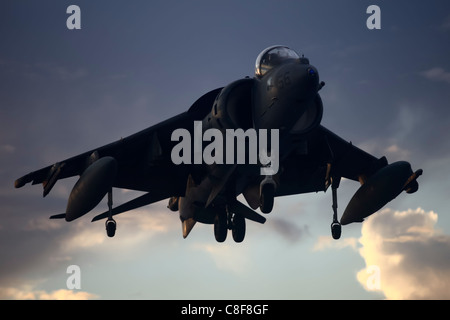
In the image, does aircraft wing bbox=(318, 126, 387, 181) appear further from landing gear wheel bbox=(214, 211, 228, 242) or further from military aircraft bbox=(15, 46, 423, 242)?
landing gear wheel bbox=(214, 211, 228, 242)

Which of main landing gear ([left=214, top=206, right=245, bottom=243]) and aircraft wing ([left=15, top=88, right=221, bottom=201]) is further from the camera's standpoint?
main landing gear ([left=214, top=206, right=245, bottom=243])

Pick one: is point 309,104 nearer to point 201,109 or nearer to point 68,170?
point 201,109

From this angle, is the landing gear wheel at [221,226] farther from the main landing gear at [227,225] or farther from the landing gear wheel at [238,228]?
the landing gear wheel at [238,228]

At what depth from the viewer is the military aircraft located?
19.4 meters

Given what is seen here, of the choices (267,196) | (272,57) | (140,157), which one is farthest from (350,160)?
(140,157)

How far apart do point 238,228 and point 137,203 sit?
15.0 feet

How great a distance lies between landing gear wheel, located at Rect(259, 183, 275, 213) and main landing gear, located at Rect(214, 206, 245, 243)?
472 centimetres

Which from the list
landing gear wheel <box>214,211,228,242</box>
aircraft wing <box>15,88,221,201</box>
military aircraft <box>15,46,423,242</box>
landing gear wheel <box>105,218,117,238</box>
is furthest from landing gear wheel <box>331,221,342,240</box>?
landing gear wheel <box>105,218,117,238</box>

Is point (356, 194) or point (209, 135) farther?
point (356, 194)

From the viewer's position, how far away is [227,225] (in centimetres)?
2516
